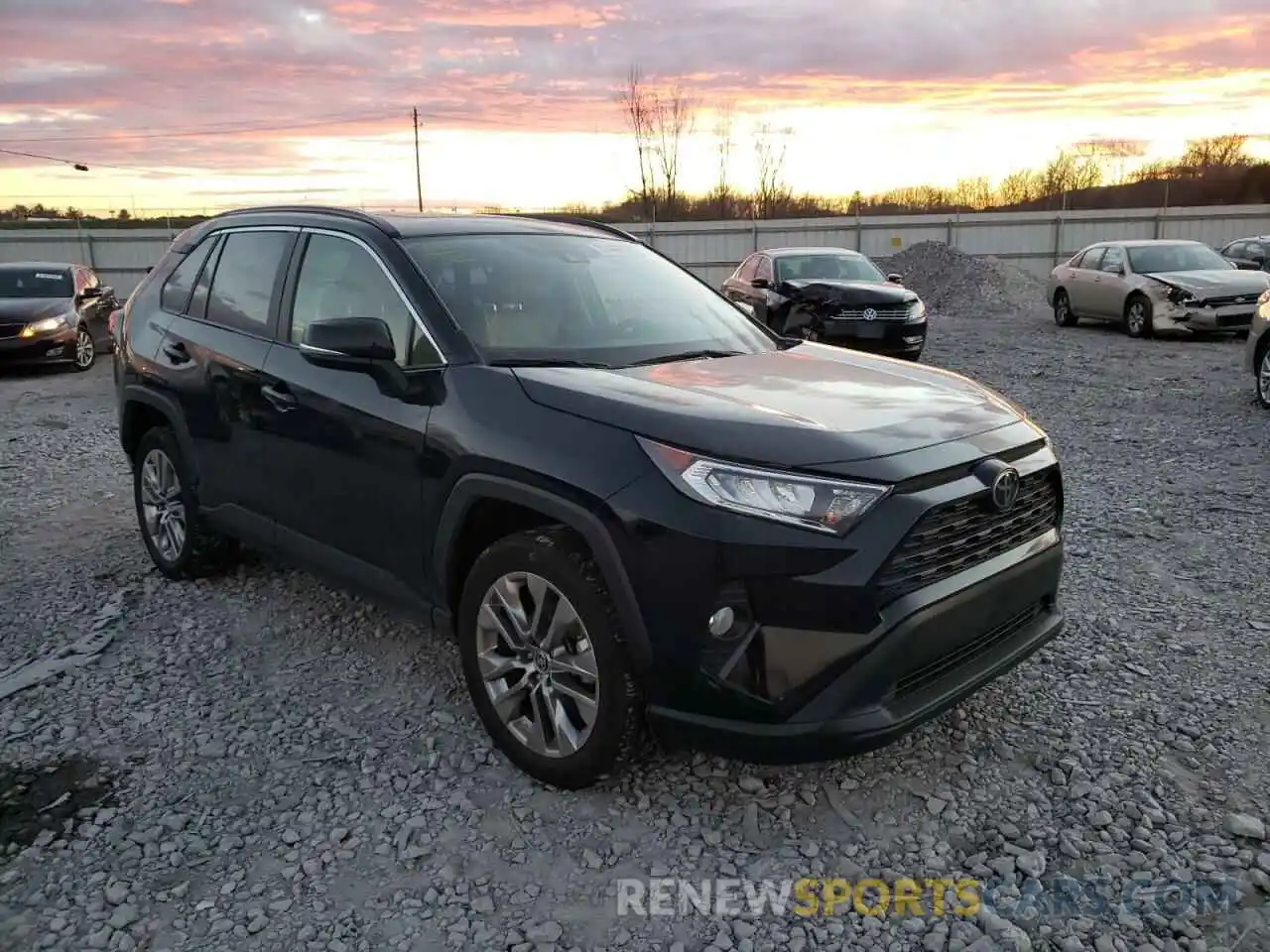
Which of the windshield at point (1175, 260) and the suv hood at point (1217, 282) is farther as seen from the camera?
the windshield at point (1175, 260)

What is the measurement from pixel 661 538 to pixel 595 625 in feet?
1.24

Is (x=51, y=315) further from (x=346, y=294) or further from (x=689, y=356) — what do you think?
(x=689, y=356)

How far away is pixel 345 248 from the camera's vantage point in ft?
12.8

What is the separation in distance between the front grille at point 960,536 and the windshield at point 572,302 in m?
1.31

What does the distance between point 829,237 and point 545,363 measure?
3087 centimetres

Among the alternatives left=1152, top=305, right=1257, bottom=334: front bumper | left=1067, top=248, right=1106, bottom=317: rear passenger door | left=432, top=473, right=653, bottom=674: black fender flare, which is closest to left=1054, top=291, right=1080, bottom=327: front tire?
left=1067, top=248, right=1106, bottom=317: rear passenger door

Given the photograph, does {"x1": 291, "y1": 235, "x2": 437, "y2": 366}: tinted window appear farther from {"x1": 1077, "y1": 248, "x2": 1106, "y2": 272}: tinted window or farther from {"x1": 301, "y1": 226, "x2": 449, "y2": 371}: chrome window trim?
{"x1": 1077, "y1": 248, "x2": 1106, "y2": 272}: tinted window

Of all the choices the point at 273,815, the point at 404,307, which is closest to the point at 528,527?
the point at 404,307

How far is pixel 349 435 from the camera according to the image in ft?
11.8

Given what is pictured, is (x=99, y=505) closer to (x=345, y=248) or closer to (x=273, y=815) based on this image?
(x=345, y=248)

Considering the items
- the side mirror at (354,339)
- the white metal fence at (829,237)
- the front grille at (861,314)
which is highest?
the white metal fence at (829,237)

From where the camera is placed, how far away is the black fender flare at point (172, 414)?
4.68 m

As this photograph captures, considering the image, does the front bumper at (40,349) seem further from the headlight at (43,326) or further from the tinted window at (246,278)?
the tinted window at (246,278)

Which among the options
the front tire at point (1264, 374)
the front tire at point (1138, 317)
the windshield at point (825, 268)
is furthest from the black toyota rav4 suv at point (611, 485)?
Result: the front tire at point (1138, 317)
